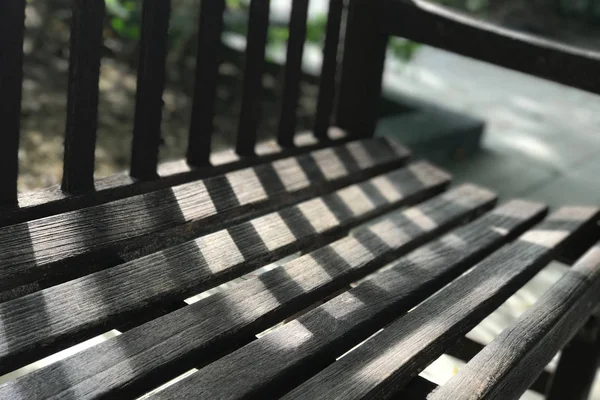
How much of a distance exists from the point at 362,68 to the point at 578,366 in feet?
3.15

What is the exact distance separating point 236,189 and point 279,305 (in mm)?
447

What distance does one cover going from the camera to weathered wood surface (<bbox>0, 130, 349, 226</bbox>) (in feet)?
4.53

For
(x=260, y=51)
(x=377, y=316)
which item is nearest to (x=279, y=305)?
(x=377, y=316)

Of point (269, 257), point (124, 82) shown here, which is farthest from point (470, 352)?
point (124, 82)

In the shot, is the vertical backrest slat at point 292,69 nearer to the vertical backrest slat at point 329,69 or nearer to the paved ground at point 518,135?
the vertical backrest slat at point 329,69

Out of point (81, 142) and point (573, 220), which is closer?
→ point (81, 142)

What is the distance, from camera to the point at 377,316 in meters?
1.33

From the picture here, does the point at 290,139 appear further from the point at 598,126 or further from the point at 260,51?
the point at 598,126

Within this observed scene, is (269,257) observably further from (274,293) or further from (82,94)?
(82,94)

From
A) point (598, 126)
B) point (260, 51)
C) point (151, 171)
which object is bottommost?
point (598, 126)

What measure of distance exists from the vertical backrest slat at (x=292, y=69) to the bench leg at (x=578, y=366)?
89cm

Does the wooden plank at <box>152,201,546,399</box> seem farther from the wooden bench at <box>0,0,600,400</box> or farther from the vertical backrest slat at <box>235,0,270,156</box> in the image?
the vertical backrest slat at <box>235,0,270,156</box>

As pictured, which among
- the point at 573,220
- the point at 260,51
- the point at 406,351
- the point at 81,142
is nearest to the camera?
the point at 406,351

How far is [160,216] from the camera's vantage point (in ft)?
4.87
